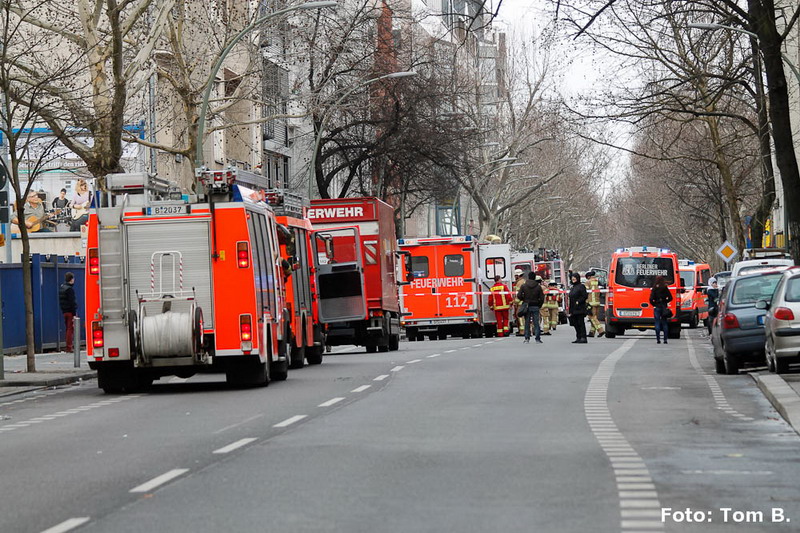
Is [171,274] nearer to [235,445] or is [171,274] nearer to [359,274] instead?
[235,445]

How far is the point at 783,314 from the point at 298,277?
910 cm

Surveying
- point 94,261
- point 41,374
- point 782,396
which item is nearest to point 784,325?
point 782,396

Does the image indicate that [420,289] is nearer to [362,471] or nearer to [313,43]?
[313,43]

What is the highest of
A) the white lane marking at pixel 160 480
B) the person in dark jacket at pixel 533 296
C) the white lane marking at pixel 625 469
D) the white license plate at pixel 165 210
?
the white license plate at pixel 165 210

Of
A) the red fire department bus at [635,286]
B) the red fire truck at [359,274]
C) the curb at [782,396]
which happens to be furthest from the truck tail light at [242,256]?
the red fire department bus at [635,286]

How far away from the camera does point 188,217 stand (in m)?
20.3

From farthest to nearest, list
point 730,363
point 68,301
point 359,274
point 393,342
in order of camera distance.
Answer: point 393,342
point 68,301
point 359,274
point 730,363

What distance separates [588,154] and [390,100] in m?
52.4

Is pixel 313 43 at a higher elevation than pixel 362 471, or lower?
higher

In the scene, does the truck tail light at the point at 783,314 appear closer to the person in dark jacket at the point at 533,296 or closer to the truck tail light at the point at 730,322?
the truck tail light at the point at 730,322

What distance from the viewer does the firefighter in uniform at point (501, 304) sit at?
156 ft

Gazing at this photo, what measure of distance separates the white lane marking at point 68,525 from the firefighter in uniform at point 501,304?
38973 millimetres

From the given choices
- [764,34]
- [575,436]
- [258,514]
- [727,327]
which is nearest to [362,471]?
[258,514]

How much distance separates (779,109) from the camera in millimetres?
28000
